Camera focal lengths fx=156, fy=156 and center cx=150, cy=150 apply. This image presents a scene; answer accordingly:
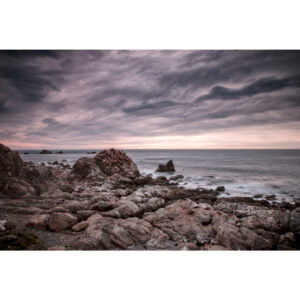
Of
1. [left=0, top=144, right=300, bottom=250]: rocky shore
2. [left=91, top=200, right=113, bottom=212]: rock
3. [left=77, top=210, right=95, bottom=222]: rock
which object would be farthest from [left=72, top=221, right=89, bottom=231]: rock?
[left=91, top=200, right=113, bottom=212]: rock

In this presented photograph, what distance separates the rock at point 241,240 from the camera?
321 cm

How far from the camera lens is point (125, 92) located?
17.7 feet

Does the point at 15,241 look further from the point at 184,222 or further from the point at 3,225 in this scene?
the point at 184,222

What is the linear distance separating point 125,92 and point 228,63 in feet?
10.8

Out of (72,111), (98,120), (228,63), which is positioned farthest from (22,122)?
(228,63)

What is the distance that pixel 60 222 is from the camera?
357cm

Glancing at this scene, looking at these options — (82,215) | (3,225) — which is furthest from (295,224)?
(3,225)

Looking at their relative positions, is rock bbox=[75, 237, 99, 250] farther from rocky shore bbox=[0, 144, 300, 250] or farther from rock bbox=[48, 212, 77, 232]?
rock bbox=[48, 212, 77, 232]

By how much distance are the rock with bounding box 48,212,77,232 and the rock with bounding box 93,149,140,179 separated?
22.7 ft

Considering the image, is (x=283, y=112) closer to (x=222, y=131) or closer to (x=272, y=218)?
(x=222, y=131)

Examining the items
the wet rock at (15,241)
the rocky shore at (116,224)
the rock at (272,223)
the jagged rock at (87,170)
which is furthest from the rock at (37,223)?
the jagged rock at (87,170)

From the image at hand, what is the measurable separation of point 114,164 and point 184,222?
26.4ft

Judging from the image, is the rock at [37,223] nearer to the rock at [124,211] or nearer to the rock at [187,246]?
the rock at [124,211]

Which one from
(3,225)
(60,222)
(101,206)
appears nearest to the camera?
(3,225)
